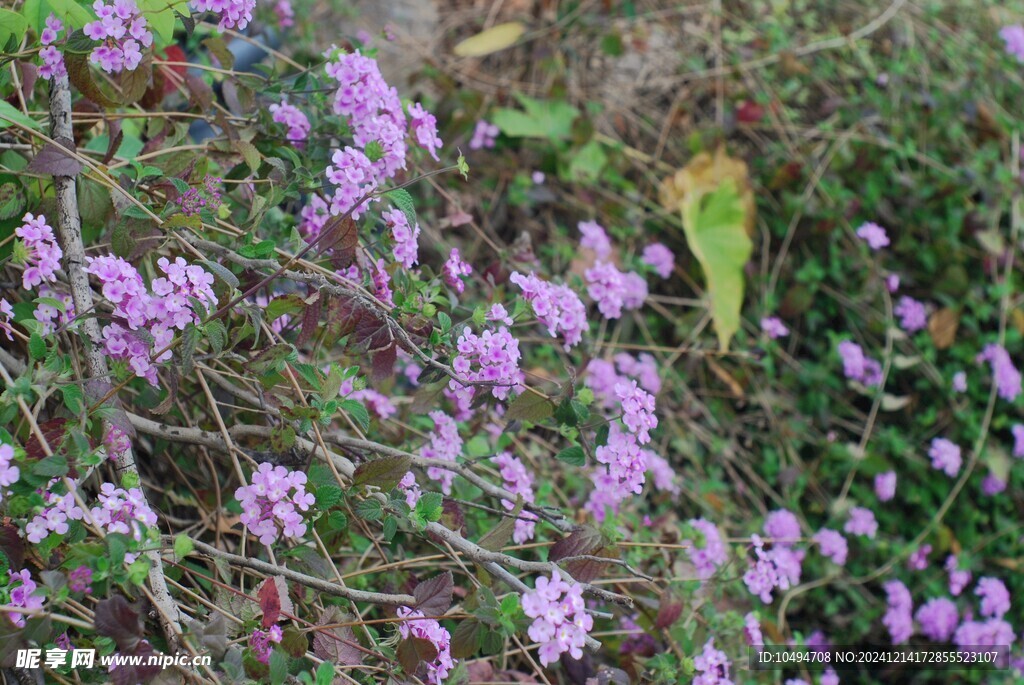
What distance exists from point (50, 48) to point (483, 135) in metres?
1.32

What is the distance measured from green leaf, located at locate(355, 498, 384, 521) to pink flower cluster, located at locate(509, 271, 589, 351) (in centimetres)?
32

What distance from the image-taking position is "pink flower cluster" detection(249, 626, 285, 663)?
1001mm

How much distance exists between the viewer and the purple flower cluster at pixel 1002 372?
232cm

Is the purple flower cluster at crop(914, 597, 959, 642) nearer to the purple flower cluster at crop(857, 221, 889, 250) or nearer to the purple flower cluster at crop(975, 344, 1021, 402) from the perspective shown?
the purple flower cluster at crop(975, 344, 1021, 402)

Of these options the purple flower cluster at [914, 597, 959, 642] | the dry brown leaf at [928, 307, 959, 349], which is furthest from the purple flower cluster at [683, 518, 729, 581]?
the dry brown leaf at [928, 307, 959, 349]

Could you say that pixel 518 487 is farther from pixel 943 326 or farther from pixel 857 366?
pixel 943 326

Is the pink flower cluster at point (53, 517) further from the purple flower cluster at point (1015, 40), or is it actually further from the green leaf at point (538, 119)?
the purple flower cluster at point (1015, 40)

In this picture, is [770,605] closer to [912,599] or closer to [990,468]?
[912,599]

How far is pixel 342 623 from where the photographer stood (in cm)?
108

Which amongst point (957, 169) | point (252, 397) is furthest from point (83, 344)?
point (957, 169)

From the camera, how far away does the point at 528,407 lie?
1.23m

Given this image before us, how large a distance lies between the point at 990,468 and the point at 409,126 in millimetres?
1693

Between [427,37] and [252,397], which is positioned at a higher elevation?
[427,37]

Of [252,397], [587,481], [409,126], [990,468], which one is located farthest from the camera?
[990,468]
